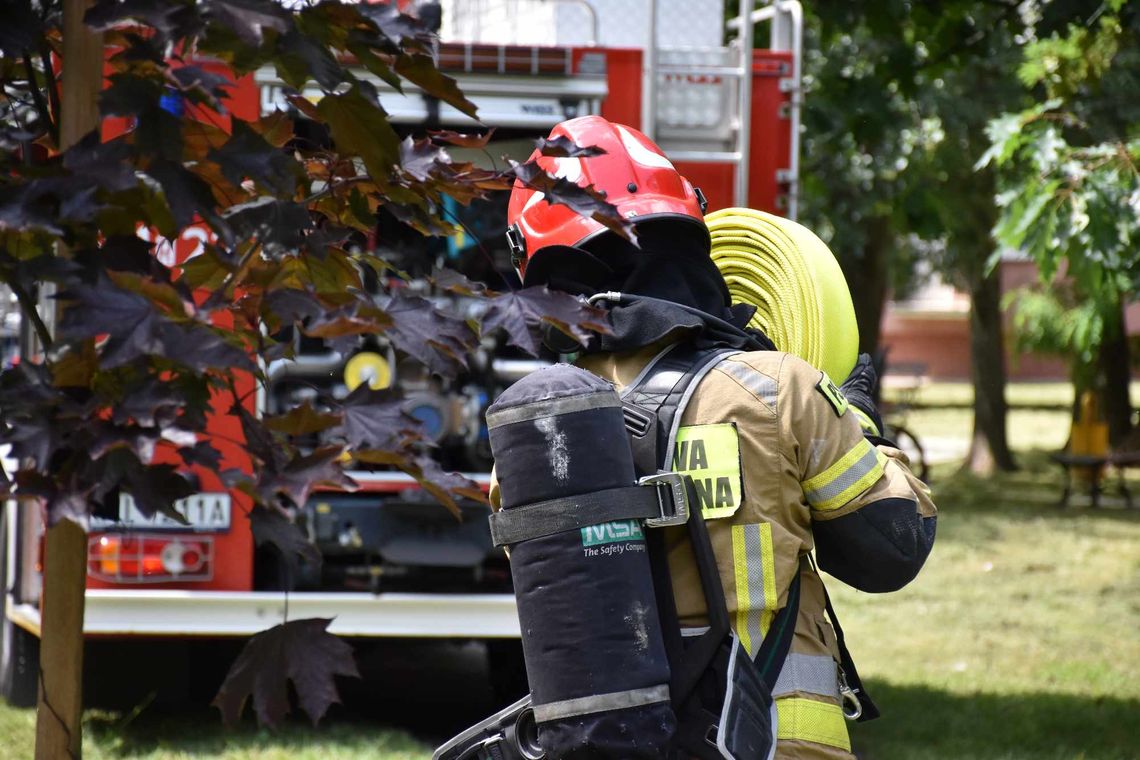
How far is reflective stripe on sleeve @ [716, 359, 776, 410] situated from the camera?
2.18 meters

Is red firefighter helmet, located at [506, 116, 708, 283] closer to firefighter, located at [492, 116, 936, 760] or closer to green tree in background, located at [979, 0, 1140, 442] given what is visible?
firefighter, located at [492, 116, 936, 760]

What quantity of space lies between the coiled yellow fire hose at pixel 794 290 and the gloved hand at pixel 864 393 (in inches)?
1.2

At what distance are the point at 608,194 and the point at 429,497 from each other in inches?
125

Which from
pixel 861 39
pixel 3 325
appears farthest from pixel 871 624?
pixel 861 39

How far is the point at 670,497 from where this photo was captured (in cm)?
205

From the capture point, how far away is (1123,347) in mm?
16844

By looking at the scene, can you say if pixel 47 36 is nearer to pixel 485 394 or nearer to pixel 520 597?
pixel 520 597

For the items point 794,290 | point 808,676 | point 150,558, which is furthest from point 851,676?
point 150,558

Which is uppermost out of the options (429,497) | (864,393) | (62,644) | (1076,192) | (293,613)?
(1076,192)

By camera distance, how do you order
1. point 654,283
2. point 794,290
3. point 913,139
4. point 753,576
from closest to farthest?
point 753,576 < point 654,283 < point 794,290 < point 913,139

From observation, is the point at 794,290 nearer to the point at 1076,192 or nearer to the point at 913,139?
the point at 1076,192

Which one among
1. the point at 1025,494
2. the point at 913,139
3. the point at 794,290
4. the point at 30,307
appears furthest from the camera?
the point at 1025,494

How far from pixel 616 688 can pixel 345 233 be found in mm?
680

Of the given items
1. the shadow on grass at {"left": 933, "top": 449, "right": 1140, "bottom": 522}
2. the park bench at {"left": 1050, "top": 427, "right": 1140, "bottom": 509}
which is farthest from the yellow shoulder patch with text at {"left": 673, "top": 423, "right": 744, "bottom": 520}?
the park bench at {"left": 1050, "top": 427, "right": 1140, "bottom": 509}
